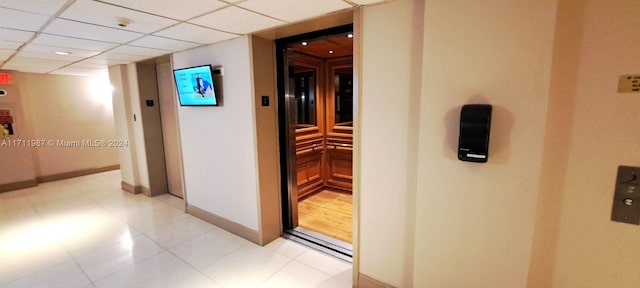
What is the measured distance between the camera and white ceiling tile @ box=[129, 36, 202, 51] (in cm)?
302

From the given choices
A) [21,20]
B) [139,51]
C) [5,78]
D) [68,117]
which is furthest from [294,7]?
[68,117]

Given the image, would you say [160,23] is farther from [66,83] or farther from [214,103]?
[66,83]

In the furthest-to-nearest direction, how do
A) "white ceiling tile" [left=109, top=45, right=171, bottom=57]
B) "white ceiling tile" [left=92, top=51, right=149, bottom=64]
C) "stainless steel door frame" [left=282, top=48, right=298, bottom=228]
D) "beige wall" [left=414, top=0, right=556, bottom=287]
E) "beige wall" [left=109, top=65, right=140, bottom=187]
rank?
1. "beige wall" [left=109, top=65, right=140, bottom=187]
2. "white ceiling tile" [left=92, top=51, right=149, bottom=64]
3. "white ceiling tile" [left=109, top=45, right=171, bottom=57]
4. "stainless steel door frame" [left=282, top=48, right=298, bottom=228]
5. "beige wall" [left=414, top=0, right=556, bottom=287]

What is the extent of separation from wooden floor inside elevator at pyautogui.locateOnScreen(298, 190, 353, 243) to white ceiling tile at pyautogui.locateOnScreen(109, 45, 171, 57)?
10.1 feet

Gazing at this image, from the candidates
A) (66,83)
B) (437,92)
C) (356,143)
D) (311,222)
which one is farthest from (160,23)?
(66,83)

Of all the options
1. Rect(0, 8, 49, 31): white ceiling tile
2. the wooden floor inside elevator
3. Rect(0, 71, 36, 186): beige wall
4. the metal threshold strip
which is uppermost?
Rect(0, 8, 49, 31): white ceiling tile

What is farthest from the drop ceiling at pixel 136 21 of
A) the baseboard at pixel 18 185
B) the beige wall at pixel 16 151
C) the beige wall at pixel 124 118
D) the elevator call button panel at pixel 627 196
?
the baseboard at pixel 18 185

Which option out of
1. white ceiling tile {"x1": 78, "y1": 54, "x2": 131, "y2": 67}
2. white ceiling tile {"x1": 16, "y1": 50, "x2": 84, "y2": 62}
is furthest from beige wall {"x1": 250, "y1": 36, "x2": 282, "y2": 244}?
white ceiling tile {"x1": 16, "y1": 50, "x2": 84, "y2": 62}

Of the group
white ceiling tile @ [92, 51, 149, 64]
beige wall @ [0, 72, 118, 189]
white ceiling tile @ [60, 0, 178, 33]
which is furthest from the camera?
beige wall @ [0, 72, 118, 189]

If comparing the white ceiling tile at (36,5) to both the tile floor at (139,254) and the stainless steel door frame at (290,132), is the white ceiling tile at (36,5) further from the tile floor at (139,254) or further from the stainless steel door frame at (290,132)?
the tile floor at (139,254)

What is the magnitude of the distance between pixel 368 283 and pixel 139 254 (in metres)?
2.57

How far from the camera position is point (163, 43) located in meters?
3.22

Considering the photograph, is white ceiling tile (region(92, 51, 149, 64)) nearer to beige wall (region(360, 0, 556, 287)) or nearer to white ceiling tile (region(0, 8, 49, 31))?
white ceiling tile (region(0, 8, 49, 31))

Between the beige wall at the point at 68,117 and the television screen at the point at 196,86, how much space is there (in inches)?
178
